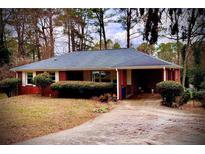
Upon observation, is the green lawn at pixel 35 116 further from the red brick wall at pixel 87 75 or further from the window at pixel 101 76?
the window at pixel 101 76

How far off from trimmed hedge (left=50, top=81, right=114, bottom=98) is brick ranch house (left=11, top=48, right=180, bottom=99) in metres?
0.13

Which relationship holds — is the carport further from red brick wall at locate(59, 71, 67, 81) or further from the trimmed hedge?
red brick wall at locate(59, 71, 67, 81)

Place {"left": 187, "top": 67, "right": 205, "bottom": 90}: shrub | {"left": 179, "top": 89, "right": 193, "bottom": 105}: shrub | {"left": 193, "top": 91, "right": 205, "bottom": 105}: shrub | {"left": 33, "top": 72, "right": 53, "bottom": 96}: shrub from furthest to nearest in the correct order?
{"left": 33, "top": 72, "right": 53, "bottom": 96}: shrub
{"left": 179, "top": 89, "right": 193, "bottom": 105}: shrub
{"left": 193, "top": 91, "right": 205, "bottom": 105}: shrub
{"left": 187, "top": 67, "right": 205, "bottom": 90}: shrub

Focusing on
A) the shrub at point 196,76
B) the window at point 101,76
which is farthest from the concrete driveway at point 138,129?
the window at point 101,76

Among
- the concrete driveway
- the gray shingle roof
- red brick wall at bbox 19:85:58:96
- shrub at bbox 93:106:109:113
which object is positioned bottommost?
the concrete driveway

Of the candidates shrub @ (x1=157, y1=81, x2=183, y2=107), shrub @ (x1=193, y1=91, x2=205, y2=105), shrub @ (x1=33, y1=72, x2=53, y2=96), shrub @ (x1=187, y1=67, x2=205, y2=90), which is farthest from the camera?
shrub @ (x1=33, y1=72, x2=53, y2=96)

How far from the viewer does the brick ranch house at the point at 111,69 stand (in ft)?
23.2

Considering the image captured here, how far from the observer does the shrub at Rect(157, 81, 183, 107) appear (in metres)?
6.96

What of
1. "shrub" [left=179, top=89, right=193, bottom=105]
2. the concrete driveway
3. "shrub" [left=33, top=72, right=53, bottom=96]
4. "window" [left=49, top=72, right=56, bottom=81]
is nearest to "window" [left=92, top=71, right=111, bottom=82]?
"window" [left=49, top=72, right=56, bottom=81]

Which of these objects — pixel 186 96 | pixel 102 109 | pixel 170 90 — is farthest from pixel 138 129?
pixel 186 96

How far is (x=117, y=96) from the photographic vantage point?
7516 millimetres

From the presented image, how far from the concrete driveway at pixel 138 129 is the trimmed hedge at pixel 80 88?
2.72 ft

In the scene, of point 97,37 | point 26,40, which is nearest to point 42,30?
point 26,40

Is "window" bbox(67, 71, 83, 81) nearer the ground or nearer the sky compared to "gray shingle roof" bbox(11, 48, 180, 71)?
nearer the ground
